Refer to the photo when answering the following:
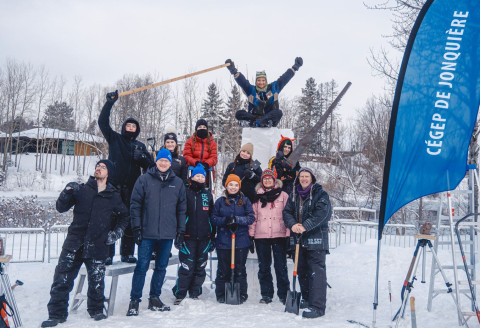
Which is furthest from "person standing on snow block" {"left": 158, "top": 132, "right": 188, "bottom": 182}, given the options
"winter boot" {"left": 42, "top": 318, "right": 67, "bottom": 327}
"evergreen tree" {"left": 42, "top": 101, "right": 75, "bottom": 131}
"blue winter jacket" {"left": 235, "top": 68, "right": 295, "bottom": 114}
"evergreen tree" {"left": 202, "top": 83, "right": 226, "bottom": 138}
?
"evergreen tree" {"left": 42, "top": 101, "right": 75, "bottom": 131}

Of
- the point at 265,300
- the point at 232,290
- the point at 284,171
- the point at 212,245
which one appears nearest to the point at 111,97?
the point at 212,245

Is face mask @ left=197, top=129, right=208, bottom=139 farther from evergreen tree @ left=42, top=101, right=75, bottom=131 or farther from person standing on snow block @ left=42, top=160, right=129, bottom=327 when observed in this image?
evergreen tree @ left=42, top=101, right=75, bottom=131

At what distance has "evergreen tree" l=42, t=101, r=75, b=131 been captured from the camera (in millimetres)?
42000

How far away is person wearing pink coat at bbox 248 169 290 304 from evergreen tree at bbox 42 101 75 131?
134 feet

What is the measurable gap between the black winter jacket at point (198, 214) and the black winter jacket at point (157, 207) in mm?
262

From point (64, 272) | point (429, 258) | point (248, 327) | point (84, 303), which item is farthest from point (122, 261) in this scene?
point (429, 258)

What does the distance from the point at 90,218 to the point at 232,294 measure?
2.08m

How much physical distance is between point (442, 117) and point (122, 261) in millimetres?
4288

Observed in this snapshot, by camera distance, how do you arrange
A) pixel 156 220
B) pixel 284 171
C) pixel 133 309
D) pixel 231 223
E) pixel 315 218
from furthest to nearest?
pixel 284 171 → pixel 231 223 → pixel 315 218 → pixel 156 220 → pixel 133 309

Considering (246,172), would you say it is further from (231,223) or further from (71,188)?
(71,188)

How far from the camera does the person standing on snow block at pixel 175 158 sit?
582 cm

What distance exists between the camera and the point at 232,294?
5.20 m

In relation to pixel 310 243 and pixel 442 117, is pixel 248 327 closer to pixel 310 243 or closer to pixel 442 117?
pixel 310 243

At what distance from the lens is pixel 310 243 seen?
492cm
